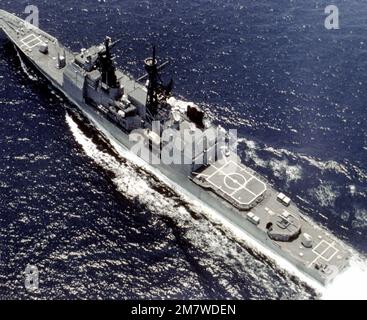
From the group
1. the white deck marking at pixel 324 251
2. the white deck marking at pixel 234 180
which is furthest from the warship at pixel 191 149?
the white deck marking at pixel 324 251

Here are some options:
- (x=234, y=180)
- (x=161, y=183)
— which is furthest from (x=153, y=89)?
(x=234, y=180)

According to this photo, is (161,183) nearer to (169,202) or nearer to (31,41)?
(169,202)

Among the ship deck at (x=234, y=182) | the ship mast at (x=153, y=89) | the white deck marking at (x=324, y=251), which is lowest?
the white deck marking at (x=324, y=251)

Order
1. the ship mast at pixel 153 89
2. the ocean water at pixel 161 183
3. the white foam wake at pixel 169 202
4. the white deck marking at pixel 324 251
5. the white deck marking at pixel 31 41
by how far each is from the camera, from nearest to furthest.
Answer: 1. the ocean water at pixel 161 183
2. the white deck marking at pixel 324 251
3. the white foam wake at pixel 169 202
4. the ship mast at pixel 153 89
5. the white deck marking at pixel 31 41

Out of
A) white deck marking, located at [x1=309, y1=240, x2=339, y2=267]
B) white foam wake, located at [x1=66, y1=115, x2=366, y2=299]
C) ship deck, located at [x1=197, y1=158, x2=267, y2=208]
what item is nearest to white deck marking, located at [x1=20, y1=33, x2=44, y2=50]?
white foam wake, located at [x1=66, y1=115, x2=366, y2=299]

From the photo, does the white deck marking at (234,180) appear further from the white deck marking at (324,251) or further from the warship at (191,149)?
the white deck marking at (324,251)

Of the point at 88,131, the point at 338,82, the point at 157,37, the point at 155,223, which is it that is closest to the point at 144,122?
the point at 88,131
